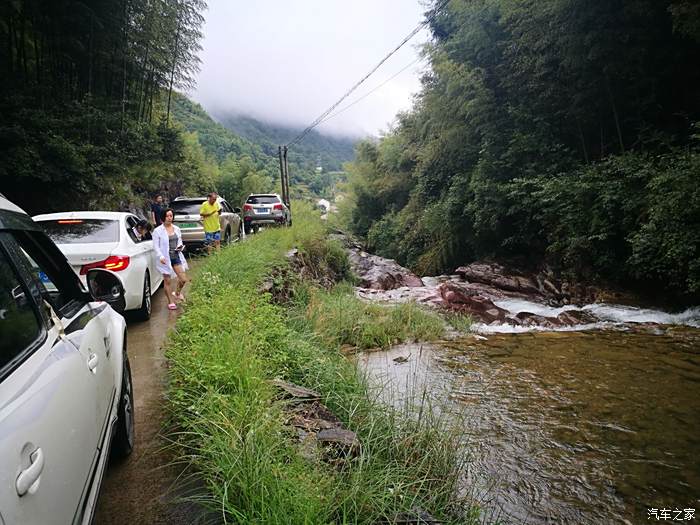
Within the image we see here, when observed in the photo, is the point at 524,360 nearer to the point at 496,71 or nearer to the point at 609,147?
the point at 609,147

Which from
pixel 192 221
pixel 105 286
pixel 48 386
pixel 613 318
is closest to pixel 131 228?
pixel 105 286

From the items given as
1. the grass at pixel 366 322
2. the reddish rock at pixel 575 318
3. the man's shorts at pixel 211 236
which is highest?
the man's shorts at pixel 211 236

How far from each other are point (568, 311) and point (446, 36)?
14.5 m

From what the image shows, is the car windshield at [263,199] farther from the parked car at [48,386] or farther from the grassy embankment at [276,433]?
the parked car at [48,386]

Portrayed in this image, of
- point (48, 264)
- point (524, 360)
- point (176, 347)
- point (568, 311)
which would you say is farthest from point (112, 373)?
point (568, 311)

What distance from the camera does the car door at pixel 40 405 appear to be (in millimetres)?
1081

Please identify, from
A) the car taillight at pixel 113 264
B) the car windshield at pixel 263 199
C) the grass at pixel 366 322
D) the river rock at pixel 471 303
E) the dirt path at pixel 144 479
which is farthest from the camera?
the car windshield at pixel 263 199

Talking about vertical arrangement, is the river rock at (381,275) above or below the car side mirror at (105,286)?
below

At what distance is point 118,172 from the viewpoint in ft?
49.1

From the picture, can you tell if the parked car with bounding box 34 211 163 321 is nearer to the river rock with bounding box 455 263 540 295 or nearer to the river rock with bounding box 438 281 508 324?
the river rock with bounding box 438 281 508 324

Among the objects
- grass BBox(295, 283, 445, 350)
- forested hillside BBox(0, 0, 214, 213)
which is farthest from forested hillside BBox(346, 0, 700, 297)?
forested hillside BBox(0, 0, 214, 213)

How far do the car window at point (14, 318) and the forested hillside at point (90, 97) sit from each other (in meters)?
11.6

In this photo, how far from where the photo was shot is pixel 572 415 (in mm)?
4777

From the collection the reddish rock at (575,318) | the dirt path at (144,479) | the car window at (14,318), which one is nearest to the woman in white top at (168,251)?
the dirt path at (144,479)
